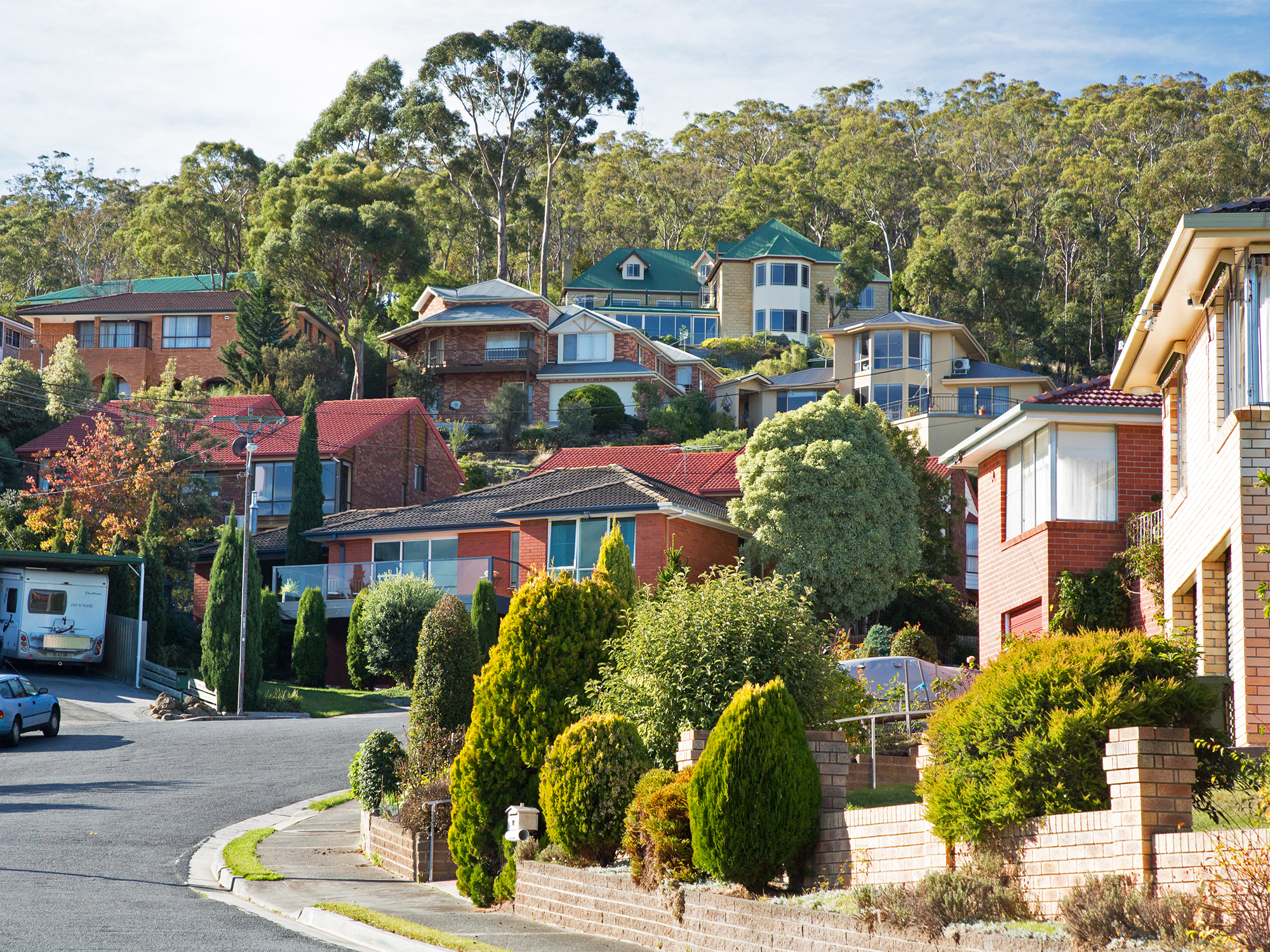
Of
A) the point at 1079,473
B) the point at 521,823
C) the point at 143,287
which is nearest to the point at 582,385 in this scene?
the point at 143,287

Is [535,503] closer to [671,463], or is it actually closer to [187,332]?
[671,463]

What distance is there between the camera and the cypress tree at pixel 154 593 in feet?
124

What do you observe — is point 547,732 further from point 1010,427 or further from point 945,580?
point 945,580

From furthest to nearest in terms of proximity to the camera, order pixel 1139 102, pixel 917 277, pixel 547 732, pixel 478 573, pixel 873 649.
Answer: pixel 1139 102 → pixel 917 277 → pixel 478 573 → pixel 873 649 → pixel 547 732

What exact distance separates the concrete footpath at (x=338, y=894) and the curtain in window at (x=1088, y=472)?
11.0 meters

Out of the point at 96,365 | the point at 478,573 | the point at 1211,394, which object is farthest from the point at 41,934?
the point at 96,365

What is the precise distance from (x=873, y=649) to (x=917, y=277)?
136 ft

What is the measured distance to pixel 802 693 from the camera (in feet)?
45.1

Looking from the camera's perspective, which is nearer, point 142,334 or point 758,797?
point 758,797

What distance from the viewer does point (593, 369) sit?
68.2 metres

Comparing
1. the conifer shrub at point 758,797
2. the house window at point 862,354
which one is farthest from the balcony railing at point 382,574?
the conifer shrub at point 758,797

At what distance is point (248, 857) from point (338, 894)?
2.59 meters

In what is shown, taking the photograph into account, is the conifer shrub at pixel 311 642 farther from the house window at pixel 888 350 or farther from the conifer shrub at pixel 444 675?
the house window at pixel 888 350

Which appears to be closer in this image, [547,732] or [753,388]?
[547,732]
